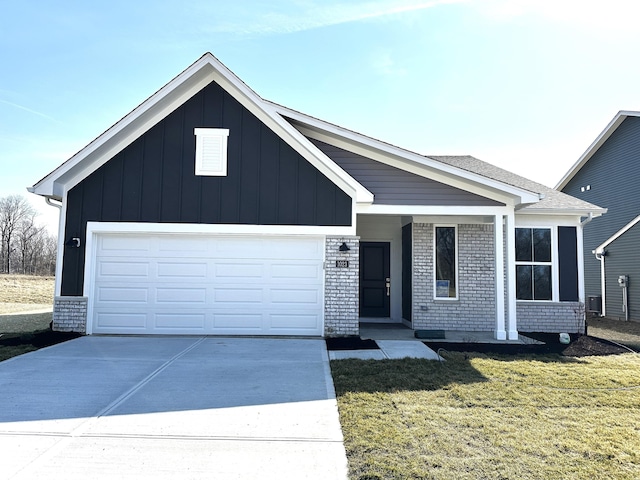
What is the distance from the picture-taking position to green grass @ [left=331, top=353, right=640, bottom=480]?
11.0 feet

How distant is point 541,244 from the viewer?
10.7 metres

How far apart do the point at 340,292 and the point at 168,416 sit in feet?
16.9

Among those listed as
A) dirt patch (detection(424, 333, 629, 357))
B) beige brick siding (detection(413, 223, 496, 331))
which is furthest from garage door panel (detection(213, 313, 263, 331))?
beige brick siding (detection(413, 223, 496, 331))

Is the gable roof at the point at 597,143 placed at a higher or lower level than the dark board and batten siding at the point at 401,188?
higher

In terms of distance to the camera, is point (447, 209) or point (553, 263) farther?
point (553, 263)

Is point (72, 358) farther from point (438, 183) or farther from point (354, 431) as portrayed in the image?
point (438, 183)

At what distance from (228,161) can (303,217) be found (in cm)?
202

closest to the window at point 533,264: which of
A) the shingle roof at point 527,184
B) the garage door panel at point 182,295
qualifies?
the shingle roof at point 527,184

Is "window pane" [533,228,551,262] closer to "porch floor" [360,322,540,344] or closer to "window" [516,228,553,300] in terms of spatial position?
"window" [516,228,553,300]

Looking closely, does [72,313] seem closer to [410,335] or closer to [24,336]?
[24,336]

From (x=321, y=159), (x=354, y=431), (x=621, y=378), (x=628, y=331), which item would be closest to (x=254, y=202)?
(x=321, y=159)

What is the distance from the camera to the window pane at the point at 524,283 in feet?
34.8

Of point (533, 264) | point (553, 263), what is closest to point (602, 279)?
point (553, 263)

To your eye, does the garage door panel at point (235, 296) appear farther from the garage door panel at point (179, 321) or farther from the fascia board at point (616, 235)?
the fascia board at point (616, 235)
